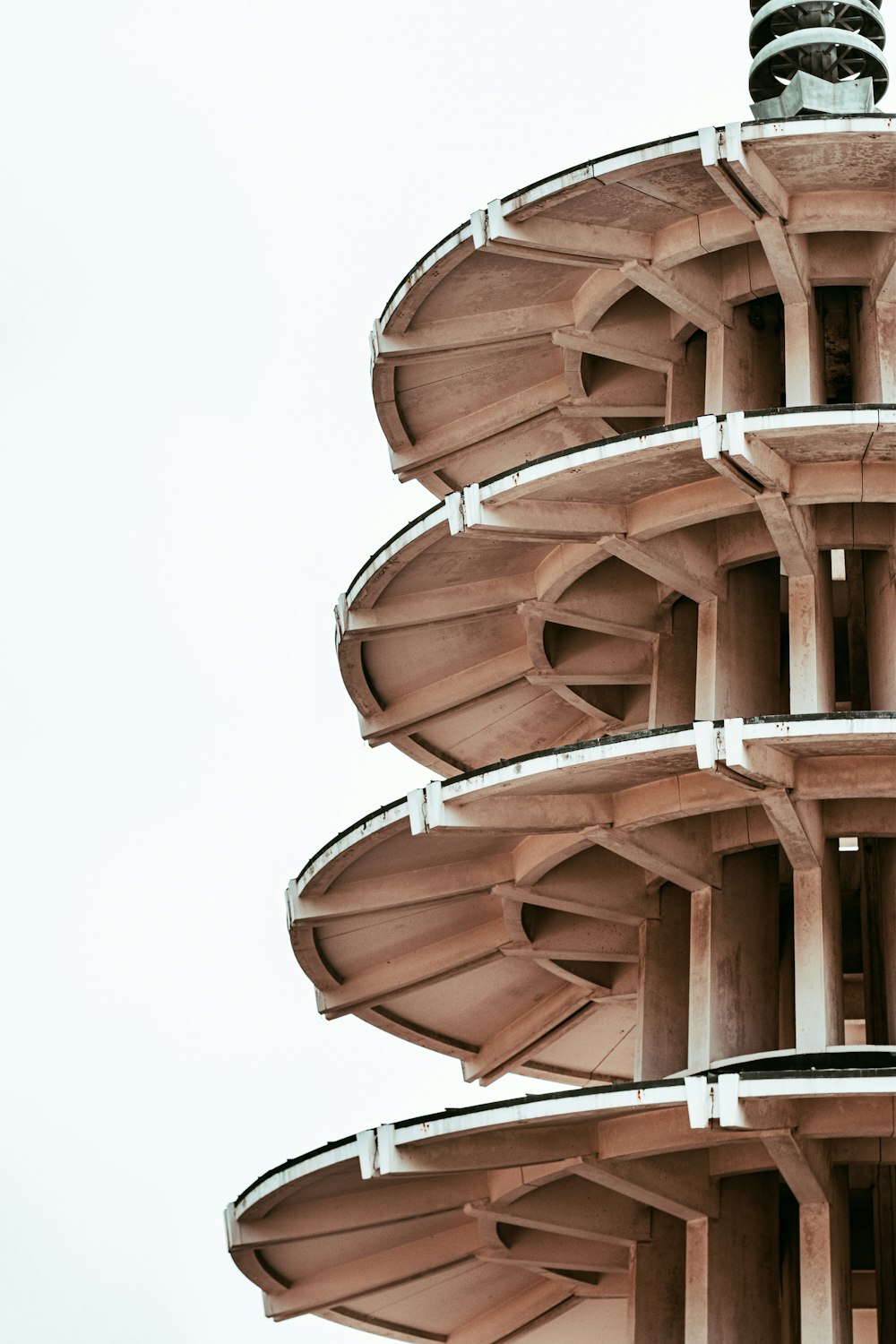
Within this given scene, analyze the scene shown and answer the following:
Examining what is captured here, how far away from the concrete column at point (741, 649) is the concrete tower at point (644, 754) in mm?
39

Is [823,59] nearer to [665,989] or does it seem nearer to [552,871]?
[552,871]

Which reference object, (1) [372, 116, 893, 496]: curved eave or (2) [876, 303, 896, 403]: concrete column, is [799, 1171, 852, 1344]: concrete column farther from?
(1) [372, 116, 893, 496]: curved eave

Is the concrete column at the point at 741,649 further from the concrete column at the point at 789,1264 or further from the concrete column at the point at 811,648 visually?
the concrete column at the point at 789,1264

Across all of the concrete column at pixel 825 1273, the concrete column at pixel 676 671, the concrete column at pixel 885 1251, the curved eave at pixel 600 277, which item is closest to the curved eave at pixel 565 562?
the concrete column at pixel 676 671

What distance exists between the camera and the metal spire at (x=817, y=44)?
26.6m

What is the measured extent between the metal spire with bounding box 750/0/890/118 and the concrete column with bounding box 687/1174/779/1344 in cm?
1117

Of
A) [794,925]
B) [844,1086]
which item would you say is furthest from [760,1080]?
[794,925]

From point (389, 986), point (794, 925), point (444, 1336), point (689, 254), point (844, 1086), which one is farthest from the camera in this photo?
point (444, 1336)

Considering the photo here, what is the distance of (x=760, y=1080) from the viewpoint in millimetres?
19547

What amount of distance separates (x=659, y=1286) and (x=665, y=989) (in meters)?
2.79

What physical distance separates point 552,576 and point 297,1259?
23.8 feet

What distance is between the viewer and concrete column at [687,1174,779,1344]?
862 inches

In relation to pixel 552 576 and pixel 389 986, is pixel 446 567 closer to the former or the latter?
pixel 552 576

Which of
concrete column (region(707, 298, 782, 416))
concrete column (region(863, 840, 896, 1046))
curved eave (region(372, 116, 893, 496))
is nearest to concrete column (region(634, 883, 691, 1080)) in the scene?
concrete column (region(863, 840, 896, 1046))
